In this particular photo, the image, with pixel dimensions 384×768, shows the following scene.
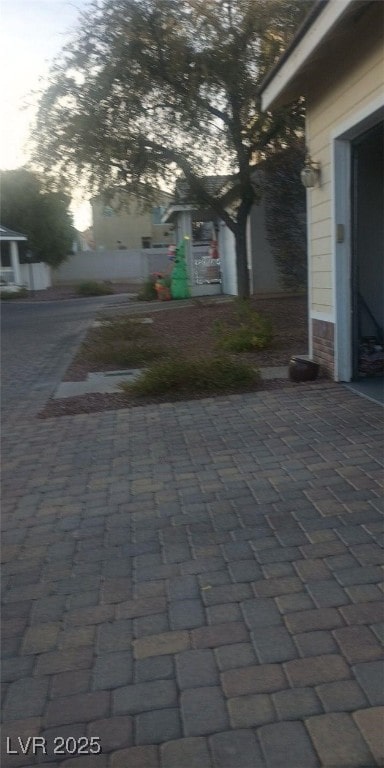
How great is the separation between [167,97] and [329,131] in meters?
A: 8.69

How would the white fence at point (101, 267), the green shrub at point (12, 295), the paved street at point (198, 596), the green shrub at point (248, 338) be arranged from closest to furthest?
1. the paved street at point (198, 596)
2. the green shrub at point (248, 338)
3. the green shrub at point (12, 295)
4. the white fence at point (101, 267)

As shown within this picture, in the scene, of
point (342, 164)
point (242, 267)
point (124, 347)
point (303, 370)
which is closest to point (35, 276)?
point (242, 267)

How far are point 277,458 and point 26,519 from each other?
2082 millimetres

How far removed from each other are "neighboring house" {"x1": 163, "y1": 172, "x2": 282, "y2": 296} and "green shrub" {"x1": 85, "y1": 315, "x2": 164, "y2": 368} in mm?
5213

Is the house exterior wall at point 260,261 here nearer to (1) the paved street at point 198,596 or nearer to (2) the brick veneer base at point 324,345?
(2) the brick veneer base at point 324,345

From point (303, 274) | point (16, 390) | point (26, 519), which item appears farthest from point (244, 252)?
point (26, 519)

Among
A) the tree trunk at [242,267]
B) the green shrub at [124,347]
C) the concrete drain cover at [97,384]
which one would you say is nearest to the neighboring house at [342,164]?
the concrete drain cover at [97,384]

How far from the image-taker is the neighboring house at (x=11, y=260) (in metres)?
41.9

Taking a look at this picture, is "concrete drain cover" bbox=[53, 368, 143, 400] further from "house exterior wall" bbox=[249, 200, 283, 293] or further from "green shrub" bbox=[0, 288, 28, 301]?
"green shrub" bbox=[0, 288, 28, 301]

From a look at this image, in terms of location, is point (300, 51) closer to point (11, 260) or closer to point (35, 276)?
point (11, 260)

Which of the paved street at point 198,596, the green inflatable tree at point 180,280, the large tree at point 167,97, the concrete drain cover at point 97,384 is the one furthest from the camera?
the green inflatable tree at point 180,280

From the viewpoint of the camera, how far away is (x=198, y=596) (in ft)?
13.8

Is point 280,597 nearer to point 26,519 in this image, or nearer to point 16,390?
point 26,519

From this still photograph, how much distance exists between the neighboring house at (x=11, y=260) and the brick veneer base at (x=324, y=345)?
108ft
